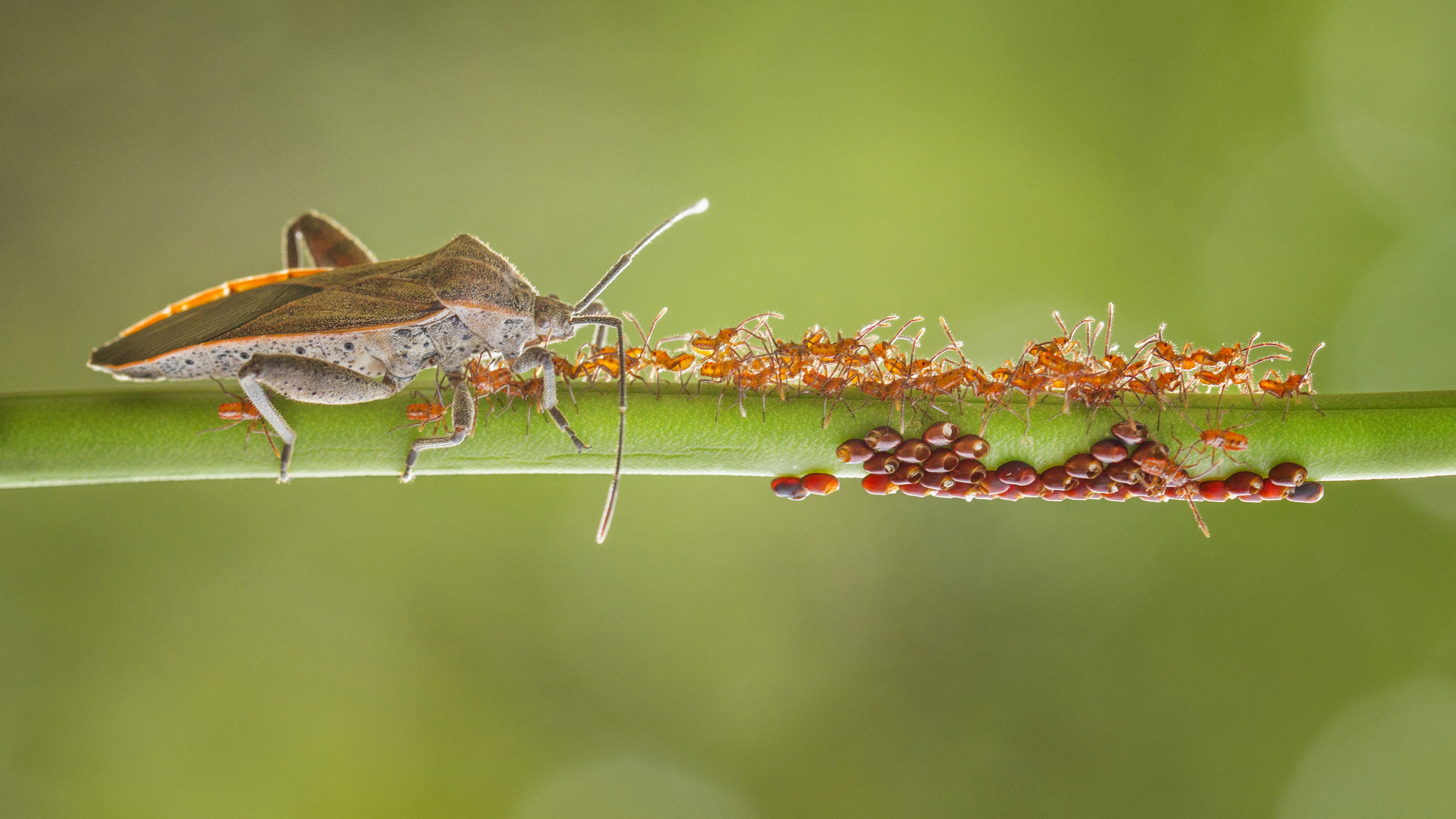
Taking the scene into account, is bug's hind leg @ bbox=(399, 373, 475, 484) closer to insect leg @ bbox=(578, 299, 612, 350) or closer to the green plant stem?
the green plant stem

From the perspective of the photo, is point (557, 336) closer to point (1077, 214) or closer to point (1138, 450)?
point (1138, 450)

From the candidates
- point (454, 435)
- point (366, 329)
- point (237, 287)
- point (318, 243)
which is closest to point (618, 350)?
point (454, 435)

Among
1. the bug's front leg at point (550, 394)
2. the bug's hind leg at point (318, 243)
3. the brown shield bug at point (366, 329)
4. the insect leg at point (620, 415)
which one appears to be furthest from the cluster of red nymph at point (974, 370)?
the bug's hind leg at point (318, 243)

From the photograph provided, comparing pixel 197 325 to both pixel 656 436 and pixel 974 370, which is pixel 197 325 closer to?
pixel 656 436

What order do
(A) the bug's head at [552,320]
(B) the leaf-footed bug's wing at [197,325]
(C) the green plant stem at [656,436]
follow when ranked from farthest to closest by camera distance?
(A) the bug's head at [552,320]
(B) the leaf-footed bug's wing at [197,325]
(C) the green plant stem at [656,436]

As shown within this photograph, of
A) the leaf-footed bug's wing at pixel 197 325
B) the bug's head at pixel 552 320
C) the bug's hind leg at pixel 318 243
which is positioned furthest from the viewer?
the bug's hind leg at pixel 318 243

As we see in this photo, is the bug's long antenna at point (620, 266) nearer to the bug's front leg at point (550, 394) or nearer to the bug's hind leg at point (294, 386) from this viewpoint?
the bug's front leg at point (550, 394)
